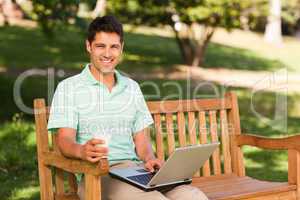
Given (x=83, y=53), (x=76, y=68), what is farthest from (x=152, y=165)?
(x=83, y=53)

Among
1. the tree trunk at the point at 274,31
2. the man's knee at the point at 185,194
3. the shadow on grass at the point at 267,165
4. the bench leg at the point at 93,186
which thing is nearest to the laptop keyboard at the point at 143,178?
the man's knee at the point at 185,194

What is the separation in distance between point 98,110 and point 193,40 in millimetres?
14493

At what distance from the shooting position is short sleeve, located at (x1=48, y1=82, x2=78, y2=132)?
3684 mm

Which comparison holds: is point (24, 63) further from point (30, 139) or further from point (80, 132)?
point (80, 132)

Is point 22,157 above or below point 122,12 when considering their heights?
below

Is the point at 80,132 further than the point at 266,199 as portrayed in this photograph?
No

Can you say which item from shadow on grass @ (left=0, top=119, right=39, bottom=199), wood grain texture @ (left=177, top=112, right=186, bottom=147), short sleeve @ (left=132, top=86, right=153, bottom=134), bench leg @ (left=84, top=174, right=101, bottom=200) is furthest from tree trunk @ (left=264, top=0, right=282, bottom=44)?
bench leg @ (left=84, top=174, right=101, bottom=200)

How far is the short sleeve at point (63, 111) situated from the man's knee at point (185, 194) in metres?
0.76

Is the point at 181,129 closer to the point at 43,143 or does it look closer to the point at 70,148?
the point at 43,143

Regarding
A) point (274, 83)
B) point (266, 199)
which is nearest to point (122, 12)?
point (274, 83)

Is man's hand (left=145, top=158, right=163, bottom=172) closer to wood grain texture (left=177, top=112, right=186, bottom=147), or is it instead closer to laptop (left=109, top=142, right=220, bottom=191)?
laptop (left=109, top=142, right=220, bottom=191)

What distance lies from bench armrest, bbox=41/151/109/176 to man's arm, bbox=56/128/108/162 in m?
0.03

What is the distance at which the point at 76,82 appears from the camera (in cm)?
385

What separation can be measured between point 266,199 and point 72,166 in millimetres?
1569
